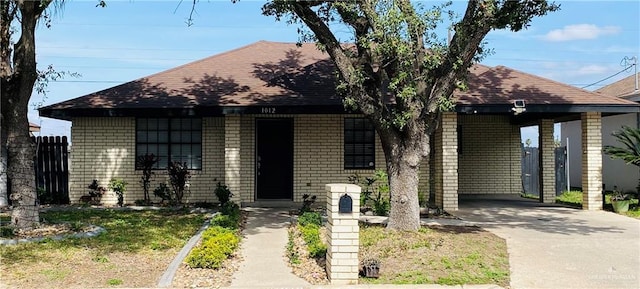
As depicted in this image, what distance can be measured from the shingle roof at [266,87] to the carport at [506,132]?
0.06 m

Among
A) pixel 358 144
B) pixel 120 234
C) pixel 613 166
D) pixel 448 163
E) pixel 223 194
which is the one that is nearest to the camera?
pixel 120 234

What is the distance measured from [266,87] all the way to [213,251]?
25.1 feet

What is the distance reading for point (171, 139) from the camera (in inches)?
577

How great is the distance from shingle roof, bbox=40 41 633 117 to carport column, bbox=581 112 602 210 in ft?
2.13

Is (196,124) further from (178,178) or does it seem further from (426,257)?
(426,257)

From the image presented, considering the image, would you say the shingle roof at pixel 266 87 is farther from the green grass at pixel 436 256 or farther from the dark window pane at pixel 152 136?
the green grass at pixel 436 256

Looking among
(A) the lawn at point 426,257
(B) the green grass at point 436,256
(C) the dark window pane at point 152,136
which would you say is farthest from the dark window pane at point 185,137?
(B) the green grass at point 436,256

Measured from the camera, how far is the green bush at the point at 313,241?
7.79 metres

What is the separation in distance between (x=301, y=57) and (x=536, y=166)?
28.9 feet

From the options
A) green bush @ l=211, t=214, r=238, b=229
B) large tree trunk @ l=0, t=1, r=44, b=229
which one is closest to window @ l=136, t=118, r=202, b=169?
green bush @ l=211, t=214, r=238, b=229

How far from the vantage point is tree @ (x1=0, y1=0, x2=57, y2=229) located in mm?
9188

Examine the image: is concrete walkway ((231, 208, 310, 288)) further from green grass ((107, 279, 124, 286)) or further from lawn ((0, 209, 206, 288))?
green grass ((107, 279, 124, 286))

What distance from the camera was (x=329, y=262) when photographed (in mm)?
6754

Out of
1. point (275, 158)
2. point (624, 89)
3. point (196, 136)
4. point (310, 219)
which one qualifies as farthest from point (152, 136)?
point (624, 89)
